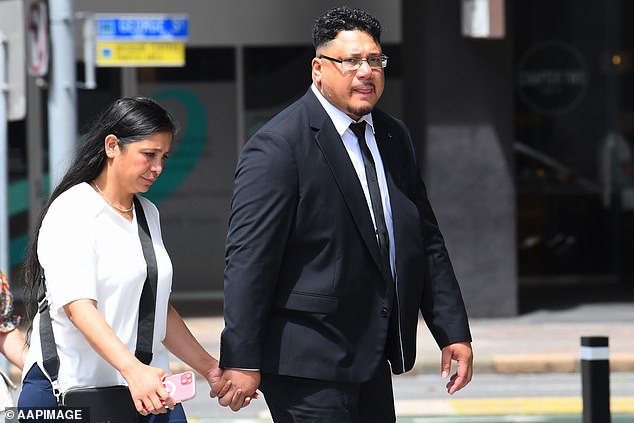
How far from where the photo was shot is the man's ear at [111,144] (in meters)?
4.09

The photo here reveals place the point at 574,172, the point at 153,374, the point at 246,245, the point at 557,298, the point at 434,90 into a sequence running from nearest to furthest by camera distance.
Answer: the point at 153,374, the point at 246,245, the point at 434,90, the point at 557,298, the point at 574,172

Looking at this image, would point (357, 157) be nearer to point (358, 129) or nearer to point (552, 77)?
point (358, 129)

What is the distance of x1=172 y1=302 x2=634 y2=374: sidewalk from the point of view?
446 inches

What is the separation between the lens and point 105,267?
3.96 meters

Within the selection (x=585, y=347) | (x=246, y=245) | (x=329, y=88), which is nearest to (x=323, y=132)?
(x=329, y=88)

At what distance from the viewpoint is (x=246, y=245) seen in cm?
417

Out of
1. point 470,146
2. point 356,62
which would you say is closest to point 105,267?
point 356,62

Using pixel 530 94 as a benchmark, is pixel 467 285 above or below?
below

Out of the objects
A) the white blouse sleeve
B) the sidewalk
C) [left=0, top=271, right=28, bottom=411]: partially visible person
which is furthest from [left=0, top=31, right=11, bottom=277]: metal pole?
the white blouse sleeve

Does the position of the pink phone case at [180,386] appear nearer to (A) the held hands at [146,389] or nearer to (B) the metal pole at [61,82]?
(A) the held hands at [146,389]

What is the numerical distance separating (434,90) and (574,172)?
12.8 ft

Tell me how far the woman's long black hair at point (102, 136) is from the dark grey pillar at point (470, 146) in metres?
9.68

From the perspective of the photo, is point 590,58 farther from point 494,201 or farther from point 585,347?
point 585,347

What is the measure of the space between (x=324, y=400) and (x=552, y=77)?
42.8ft
